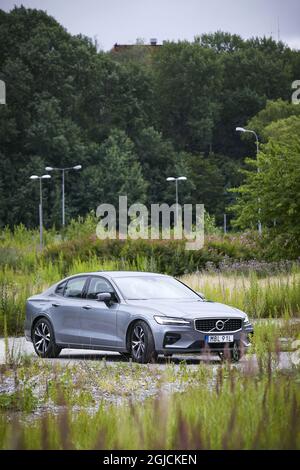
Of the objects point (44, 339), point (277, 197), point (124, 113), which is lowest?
point (44, 339)

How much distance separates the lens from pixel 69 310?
1898cm

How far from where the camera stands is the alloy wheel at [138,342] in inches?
679

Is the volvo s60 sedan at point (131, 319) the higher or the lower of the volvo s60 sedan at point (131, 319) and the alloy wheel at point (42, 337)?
the higher

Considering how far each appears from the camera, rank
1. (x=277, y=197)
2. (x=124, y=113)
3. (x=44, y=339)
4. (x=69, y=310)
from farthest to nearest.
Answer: (x=124, y=113) → (x=277, y=197) → (x=44, y=339) → (x=69, y=310)

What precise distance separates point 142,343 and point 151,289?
1440 mm

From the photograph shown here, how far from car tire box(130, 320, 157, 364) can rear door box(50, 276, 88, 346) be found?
1483mm

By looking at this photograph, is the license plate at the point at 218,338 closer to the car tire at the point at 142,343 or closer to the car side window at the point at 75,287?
the car tire at the point at 142,343

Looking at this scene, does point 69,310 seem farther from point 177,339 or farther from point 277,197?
point 277,197

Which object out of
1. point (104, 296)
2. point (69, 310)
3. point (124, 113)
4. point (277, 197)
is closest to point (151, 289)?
point (104, 296)

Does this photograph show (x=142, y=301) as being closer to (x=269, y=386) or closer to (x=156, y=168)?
(x=269, y=386)

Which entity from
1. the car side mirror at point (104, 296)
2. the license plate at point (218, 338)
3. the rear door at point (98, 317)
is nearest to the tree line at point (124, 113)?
the rear door at point (98, 317)

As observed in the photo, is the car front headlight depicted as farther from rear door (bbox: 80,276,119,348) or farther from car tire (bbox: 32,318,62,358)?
car tire (bbox: 32,318,62,358)

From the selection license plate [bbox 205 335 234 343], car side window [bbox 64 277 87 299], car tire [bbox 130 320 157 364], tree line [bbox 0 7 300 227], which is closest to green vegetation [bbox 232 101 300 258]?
car side window [bbox 64 277 87 299]
